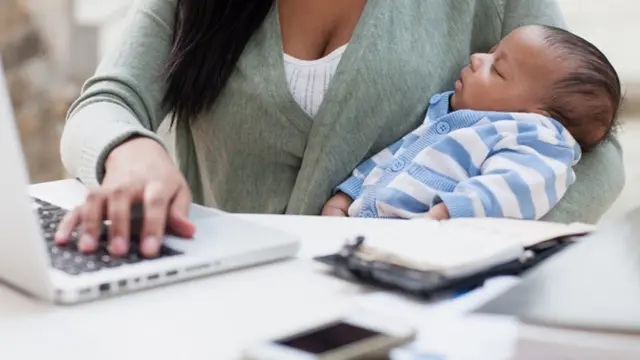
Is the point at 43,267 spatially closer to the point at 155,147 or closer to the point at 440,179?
the point at 155,147

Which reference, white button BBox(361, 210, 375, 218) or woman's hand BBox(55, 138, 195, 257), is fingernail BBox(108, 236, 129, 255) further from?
white button BBox(361, 210, 375, 218)

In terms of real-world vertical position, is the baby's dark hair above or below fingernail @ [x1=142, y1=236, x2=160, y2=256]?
above

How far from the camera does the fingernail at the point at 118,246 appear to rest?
29.0 inches

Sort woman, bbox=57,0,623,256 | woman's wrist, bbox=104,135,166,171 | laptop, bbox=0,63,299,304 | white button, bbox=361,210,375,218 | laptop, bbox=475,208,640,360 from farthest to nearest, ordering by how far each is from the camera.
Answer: woman, bbox=57,0,623,256
white button, bbox=361,210,375,218
woman's wrist, bbox=104,135,166,171
laptop, bbox=0,63,299,304
laptop, bbox=475,208,640,360

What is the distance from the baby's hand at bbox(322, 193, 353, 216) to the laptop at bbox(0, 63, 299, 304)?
32 centimetres

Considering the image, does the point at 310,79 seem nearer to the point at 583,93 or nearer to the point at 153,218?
the point at 583,93

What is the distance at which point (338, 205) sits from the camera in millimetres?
1186

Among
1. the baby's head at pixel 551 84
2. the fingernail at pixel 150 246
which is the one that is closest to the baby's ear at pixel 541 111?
the baby's head at pixel 551 84

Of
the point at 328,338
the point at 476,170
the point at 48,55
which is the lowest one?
the point at 48,55

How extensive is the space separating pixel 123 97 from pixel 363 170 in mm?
344

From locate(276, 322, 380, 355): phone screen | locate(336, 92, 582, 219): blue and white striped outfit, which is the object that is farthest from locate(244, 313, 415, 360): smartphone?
locate(336, 92, 582, 219): blue and white striped outfit

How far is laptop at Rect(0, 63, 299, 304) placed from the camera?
2.00ft

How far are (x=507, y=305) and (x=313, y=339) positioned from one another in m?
0.12

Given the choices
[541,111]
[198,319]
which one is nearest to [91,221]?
[198,319]
